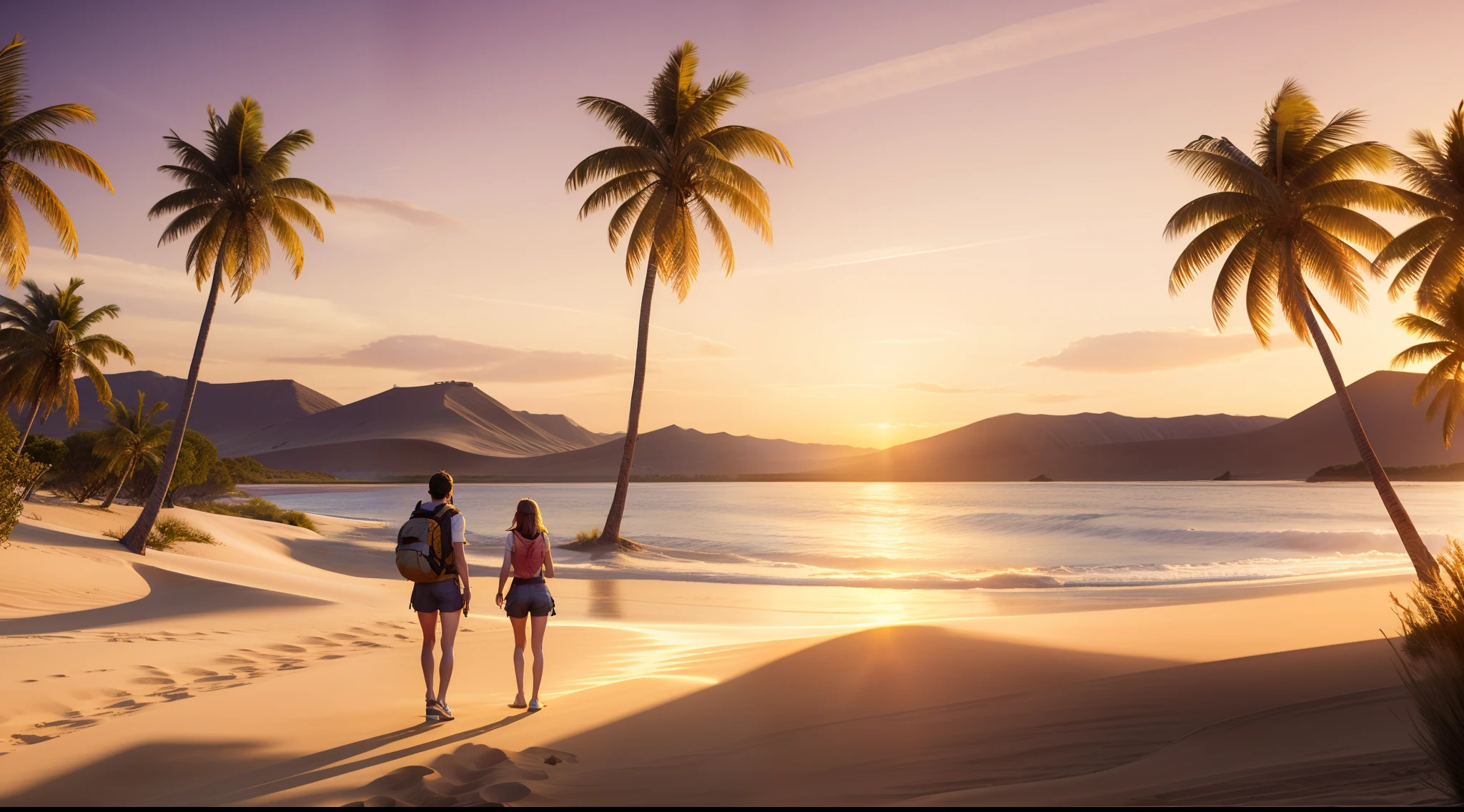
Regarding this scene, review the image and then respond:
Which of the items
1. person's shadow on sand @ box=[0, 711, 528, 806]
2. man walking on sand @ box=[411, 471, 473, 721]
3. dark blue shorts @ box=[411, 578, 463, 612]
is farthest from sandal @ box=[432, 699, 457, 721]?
dark blue shorts @ box=[411, 578, 463, 612]

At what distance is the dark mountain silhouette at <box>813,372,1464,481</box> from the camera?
12925 cm

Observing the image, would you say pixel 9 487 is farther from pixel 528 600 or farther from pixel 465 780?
pixel 465 780

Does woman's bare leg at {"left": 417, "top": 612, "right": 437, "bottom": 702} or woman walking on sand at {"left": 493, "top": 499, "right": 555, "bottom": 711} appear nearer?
woman's bare leg at {"left": 417, "top": 612, "right": 437, "bottom": 702}

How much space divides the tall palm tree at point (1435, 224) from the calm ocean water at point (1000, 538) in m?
6.98

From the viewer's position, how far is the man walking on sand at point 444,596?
588cm

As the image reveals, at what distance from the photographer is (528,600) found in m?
6.32

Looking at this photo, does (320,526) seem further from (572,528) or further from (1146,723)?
(1146,723)

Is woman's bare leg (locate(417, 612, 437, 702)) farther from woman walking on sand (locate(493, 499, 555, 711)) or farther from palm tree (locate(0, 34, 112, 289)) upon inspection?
palm tree (locate(0, 34, 112, 289))

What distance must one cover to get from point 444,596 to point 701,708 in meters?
2.31

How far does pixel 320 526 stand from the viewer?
3183 centimetres

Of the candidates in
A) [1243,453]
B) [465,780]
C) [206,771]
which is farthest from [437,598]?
[1243,453]

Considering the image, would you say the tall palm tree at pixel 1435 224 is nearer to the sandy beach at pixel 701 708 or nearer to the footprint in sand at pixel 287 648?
the sandy beach at pixel 701 708

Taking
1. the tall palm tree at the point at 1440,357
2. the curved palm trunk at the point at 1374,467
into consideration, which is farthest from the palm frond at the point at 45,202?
the tall palm tree at the point at 1440,357

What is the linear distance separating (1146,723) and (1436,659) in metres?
1.70
